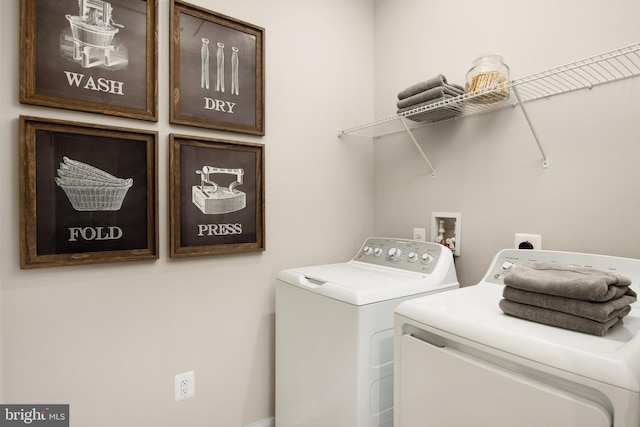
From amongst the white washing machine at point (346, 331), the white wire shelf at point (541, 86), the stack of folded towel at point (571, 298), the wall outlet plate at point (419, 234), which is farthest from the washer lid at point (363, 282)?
the white wire shelf at point (541, 86)

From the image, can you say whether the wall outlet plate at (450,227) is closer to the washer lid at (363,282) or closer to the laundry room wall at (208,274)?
the washer lid at (363,282)

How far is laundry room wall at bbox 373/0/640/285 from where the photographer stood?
120cm

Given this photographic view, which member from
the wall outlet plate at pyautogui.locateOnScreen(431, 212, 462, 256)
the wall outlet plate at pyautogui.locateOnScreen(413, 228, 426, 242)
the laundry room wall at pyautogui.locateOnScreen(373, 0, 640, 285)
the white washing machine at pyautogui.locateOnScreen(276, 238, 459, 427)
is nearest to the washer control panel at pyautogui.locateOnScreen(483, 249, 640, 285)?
the laundry room wall at pyautogui.locateOnScreen(373, 0, 640, 285)

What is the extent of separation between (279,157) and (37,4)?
3.39 ft

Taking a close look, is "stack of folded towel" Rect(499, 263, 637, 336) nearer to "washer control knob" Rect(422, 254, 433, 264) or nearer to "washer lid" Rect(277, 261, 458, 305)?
"washer lid" Rect(277, 261, 458, 305)

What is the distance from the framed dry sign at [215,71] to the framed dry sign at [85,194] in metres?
0.23

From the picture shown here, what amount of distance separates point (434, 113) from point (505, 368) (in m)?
1.15

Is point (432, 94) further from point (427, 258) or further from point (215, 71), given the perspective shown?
point (215, 71)

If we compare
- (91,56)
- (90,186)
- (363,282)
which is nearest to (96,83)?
(91,56)

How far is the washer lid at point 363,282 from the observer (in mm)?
1231

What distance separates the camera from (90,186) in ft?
4.23

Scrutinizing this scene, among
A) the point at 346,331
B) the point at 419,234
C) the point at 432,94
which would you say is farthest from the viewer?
the point at 419,234

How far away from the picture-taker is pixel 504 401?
2.56ft

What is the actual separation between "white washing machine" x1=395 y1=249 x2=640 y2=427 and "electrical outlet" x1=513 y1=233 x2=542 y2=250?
9.2 inches
